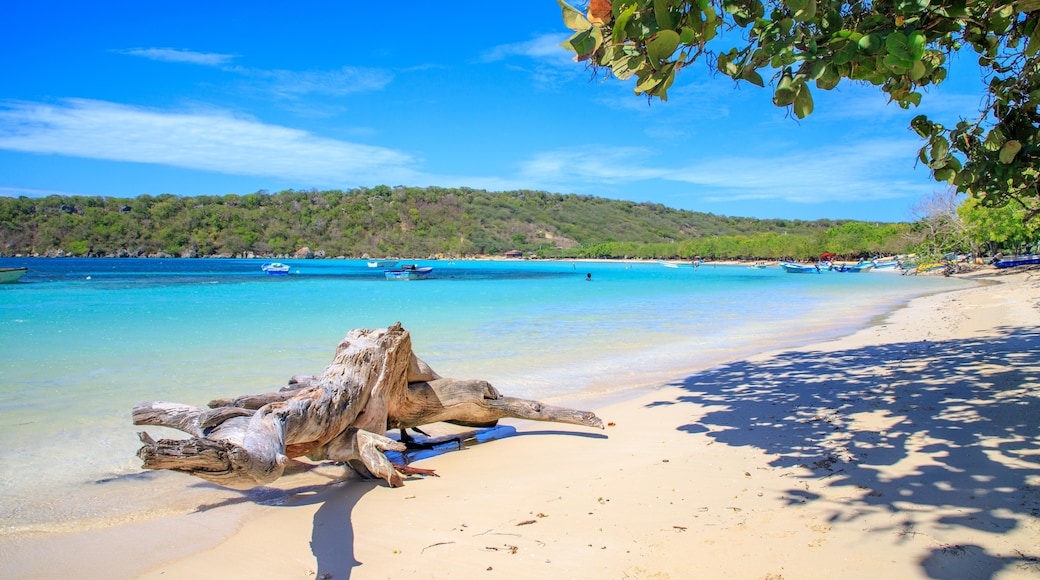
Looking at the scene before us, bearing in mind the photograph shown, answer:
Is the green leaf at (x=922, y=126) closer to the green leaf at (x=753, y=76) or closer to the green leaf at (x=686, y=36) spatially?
the green leaf at (x=753, y=76)

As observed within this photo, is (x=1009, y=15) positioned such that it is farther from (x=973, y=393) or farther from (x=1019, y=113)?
(x=973, y=393)

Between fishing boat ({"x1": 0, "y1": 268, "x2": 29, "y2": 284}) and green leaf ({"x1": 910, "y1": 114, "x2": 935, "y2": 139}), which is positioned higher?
green leaf ({"x1": 910, "y1": 114, "x2": 935, "y2": 139})

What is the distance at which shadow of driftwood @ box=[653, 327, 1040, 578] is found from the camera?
3031mm

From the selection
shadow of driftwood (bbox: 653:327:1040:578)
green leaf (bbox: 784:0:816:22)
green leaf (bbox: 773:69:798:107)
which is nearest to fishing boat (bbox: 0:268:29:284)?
shadow of driftwood (bbox: 653:327:1040:578)

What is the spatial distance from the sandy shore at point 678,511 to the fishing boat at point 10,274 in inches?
1835

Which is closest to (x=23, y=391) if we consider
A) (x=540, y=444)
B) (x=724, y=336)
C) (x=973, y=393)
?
(x=540, y=444)

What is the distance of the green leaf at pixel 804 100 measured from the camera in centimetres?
284

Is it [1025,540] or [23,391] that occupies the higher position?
[1025,540]

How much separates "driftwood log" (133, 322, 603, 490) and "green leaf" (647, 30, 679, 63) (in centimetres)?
262

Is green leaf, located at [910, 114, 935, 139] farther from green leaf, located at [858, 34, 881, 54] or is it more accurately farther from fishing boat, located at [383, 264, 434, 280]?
fishing boat, located at [383, 264, 434, 280]

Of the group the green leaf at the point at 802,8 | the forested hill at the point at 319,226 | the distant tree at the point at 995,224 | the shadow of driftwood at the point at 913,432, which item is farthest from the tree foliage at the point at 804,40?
the forested hill at the point at 319,226

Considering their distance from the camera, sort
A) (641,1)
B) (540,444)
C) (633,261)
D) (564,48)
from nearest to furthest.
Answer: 1. (641,1)
2. (564,48)
3. (540,444)
4. (633,261)

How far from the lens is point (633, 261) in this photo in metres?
128

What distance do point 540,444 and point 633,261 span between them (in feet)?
412
